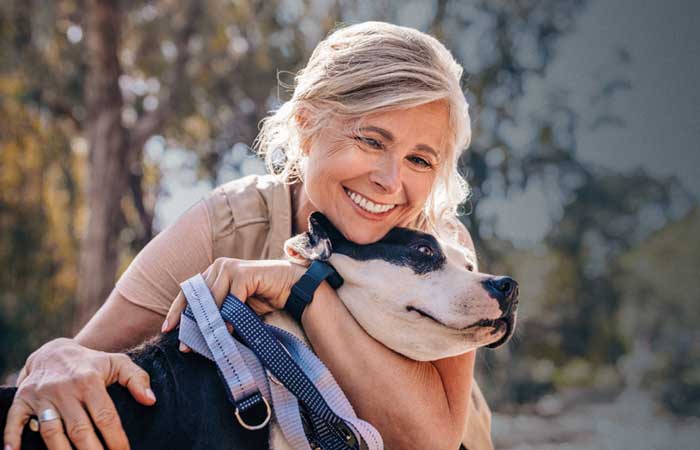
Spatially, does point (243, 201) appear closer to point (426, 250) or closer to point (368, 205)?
point (368, 205)

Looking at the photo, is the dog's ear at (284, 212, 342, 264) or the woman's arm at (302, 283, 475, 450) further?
the dog's ear at (284, 212, 342, 264)

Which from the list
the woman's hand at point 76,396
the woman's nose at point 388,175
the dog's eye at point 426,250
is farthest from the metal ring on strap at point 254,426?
the woman's nose at point 388,175

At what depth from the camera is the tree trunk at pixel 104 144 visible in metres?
9.92

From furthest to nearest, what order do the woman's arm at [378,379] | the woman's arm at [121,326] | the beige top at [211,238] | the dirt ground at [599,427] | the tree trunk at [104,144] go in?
the tree trunk at [104,144]
the dirt ground at [599,427]
the beige top at [211,238]
the woman's arm at [121,326]
the woman's arm at [378,379]

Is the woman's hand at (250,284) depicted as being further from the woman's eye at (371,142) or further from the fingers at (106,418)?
→ the woman's eye at (371,142)

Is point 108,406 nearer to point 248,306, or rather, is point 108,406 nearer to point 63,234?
point 248,306

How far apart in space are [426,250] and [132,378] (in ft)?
2.97

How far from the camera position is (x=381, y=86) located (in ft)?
7.73

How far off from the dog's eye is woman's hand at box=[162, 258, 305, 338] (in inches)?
14.4

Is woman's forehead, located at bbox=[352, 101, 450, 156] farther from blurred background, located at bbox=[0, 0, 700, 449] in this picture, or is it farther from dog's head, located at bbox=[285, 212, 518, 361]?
blurred background, located at bbox=[0, 0, 700, 449]

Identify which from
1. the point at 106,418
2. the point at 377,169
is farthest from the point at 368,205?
the point at 106,418

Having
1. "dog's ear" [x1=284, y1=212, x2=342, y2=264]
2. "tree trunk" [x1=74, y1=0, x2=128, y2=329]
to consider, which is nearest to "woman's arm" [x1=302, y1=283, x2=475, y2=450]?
"dog's ear" [x1=284, y1=212, x2=342, y2=264]

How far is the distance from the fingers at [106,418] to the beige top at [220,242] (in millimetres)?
→ 673

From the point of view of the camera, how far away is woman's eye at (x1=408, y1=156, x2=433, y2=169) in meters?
2.42
